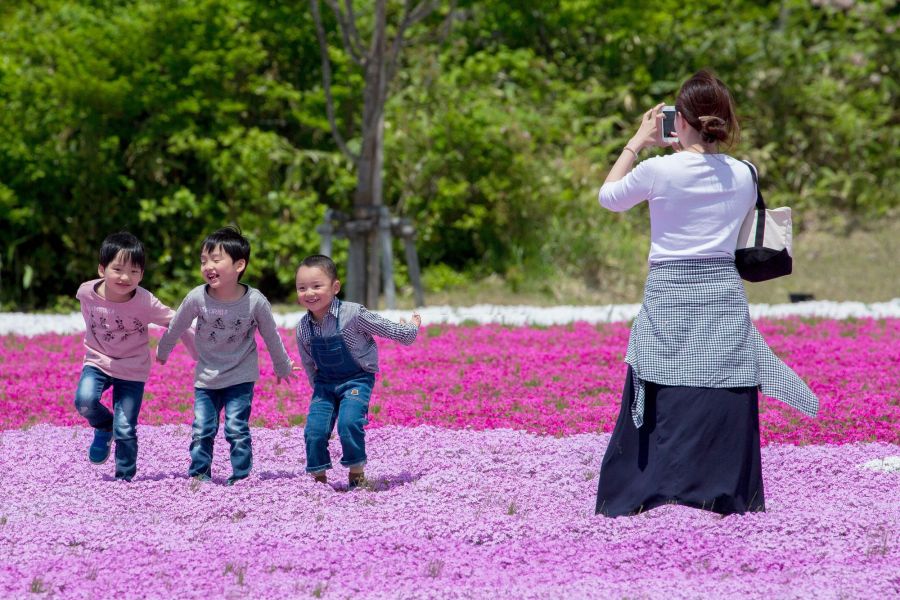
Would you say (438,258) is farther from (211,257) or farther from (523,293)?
(211,257)

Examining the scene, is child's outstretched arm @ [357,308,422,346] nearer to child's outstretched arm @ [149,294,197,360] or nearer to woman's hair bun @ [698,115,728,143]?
child's outstretched arm @ [149,294,197,360]

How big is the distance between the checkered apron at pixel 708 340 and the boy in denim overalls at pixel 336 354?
4.15 feet

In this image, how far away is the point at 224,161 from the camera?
15242 millimetres

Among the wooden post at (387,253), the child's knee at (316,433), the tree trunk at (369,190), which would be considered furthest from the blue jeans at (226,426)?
the wooden post at (387,253)

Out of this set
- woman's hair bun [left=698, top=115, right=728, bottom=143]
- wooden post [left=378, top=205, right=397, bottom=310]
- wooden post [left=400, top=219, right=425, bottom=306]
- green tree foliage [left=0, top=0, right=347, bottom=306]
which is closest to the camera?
woman's hair bun [left=698, top=115, right=728, bottom=143]

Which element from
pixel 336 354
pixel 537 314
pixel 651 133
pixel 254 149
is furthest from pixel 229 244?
pixel 254 149

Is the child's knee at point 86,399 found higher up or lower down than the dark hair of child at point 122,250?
lower down

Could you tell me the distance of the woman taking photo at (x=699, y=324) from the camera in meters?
4.90

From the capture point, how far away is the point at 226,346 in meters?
5.86

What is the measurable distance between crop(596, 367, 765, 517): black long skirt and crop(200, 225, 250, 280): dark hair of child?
1.94 meters

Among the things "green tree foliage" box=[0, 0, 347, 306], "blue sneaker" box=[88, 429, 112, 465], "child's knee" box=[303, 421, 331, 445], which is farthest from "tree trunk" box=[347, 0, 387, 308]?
"child's knee" box=[303, 421, 331, 445]

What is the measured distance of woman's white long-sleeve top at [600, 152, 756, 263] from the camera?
Answer: 4887 millimetres

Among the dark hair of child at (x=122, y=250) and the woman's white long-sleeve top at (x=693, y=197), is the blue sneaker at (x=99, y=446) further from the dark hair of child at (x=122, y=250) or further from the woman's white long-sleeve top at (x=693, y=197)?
the woman's white long-sleeve top at (x=693, y=197)

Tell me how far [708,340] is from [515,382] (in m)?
3.81
